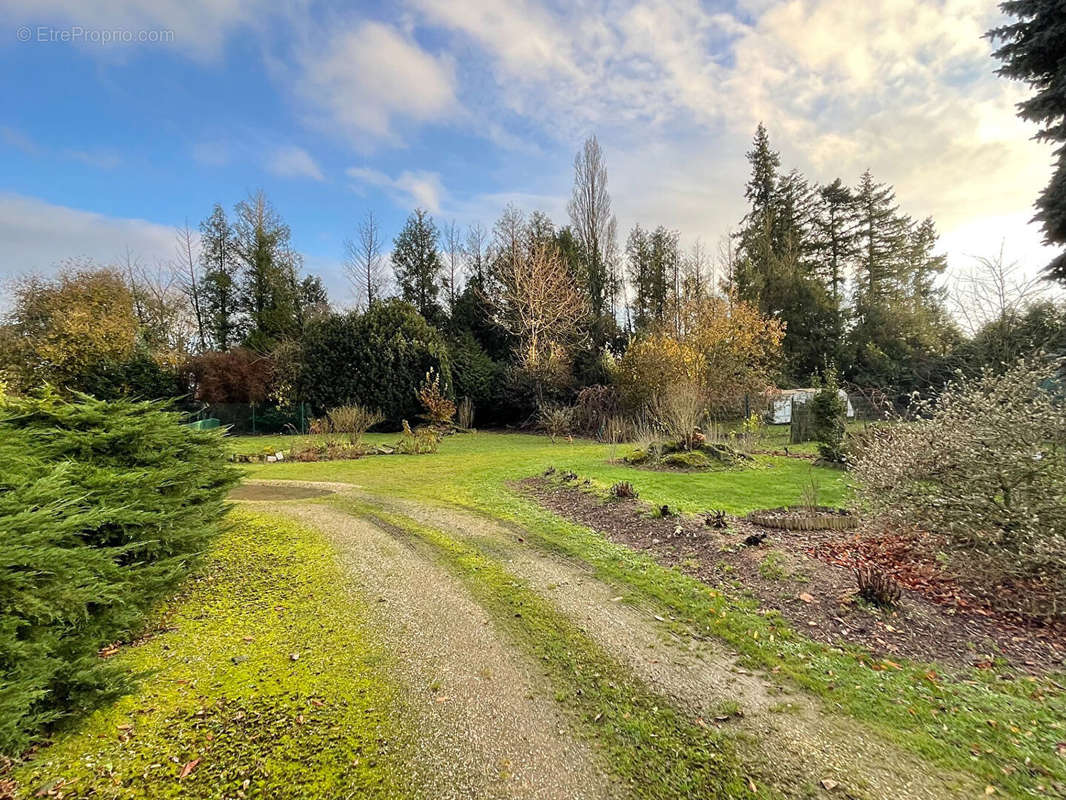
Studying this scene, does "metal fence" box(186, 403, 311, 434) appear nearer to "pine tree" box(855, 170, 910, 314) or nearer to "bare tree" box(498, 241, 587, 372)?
"bare tree" box(498, 241, 587, 372)

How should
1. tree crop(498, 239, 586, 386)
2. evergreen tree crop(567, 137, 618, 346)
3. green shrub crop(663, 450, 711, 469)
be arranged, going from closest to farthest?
green shrub crop(663, 450, 711, 469), tree crop(498, 239, 586, 386), evergreen tree crop(567, 137, 618, 346)

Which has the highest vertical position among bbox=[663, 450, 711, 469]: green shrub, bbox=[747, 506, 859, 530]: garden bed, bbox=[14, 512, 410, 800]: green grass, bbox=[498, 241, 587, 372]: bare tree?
bbox=[498, 241, 587, 372]: bare tree

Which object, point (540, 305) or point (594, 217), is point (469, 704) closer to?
point (540, 305)

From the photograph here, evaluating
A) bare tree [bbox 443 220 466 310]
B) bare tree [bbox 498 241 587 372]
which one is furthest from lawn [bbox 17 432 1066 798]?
bare tree [bbox 443 220 466 310]

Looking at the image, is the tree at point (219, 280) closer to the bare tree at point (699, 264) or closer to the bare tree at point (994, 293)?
the bare tree at point (699, 264)

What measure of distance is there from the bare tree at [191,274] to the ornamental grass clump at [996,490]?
31.5 m

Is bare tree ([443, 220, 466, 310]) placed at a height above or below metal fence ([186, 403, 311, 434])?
above

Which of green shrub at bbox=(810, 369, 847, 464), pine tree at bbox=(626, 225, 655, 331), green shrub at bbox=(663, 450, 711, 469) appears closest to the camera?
green shrub at bbox=(663, 450, 711, 469)

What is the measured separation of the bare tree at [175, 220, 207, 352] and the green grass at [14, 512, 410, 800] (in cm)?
2853

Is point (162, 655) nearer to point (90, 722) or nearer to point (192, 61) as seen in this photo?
point (90, 722)

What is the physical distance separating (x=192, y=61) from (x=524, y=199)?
2052cm

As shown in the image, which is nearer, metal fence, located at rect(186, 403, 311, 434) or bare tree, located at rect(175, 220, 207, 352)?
metal fence, located at rect(186, 403, 311, 434)

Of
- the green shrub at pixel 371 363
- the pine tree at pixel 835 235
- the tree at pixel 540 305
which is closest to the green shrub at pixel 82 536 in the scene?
the green shrub at pixel 371 363

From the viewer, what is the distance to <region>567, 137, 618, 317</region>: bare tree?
85.6 ft
